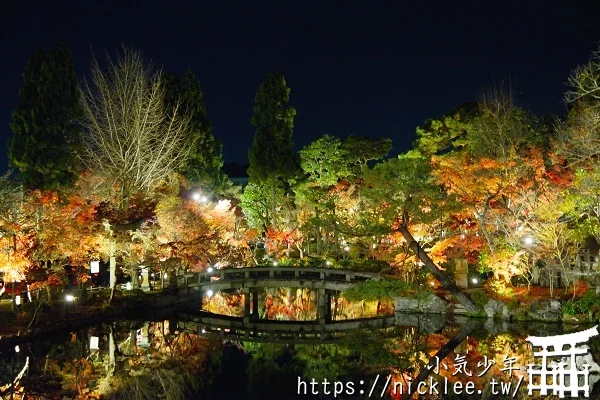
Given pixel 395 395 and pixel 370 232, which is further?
pixel 370 232

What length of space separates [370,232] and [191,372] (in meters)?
9.50

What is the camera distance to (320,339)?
2108cm

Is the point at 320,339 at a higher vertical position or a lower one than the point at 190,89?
lower

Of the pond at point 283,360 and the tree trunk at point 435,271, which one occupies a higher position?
the tree trunk at point 435,271

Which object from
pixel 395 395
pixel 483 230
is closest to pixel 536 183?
pixel 483 230

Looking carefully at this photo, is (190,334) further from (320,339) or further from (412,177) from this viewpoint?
(412,177)

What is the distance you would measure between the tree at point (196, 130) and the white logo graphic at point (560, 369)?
905 inches

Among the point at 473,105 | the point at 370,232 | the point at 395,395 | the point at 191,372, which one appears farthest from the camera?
the point at 473,105

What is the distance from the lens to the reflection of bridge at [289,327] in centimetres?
2142

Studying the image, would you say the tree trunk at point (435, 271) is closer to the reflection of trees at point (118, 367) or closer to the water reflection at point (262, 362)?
the water reflection at point (262, 362)

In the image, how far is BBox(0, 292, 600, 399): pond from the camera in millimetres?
13797

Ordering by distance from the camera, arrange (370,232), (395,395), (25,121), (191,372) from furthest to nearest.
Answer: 1. (25,121)
2. (370,232)
3. (191,372)
4. (395,395)

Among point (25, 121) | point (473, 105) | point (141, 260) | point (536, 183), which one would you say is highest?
A: point (473, 105)

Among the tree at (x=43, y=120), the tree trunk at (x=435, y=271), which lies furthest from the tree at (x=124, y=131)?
the tree trunk at (x=435, y=271)
